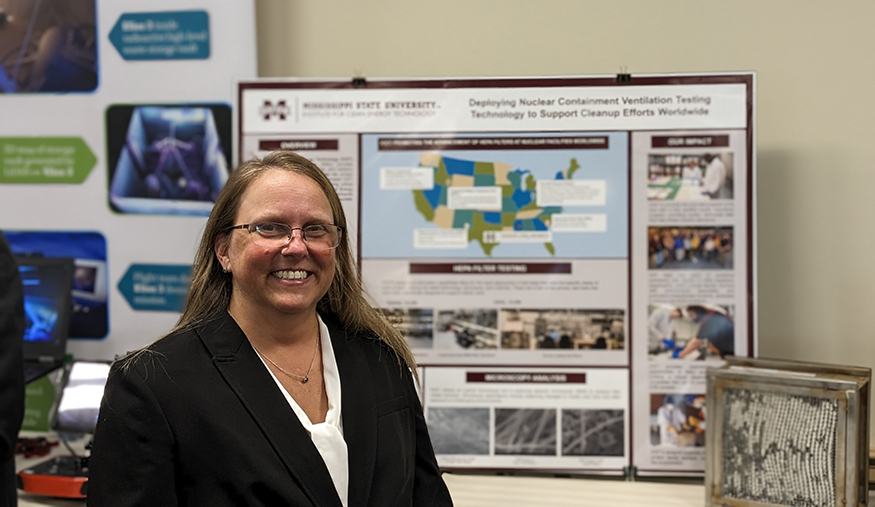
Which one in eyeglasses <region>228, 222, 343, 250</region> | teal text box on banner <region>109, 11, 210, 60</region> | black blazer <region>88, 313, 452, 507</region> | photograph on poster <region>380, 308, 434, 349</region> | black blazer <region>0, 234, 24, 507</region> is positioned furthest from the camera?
teal text box on banner <region>109, 11, 210, 60</region>

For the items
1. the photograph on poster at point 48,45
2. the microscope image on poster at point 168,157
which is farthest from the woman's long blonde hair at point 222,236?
the photograph on poster at point 48,45

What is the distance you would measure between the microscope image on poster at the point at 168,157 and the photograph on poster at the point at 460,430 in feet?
3.84

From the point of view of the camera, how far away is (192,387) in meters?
1.28

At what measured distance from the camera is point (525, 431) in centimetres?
246

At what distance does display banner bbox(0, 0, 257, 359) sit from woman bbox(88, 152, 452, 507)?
1.47m

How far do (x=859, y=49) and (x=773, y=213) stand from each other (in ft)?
2.00

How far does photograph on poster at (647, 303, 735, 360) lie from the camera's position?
94.0 inches

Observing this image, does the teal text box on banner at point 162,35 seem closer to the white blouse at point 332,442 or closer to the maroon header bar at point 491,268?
the maroon header bar at point 491,268

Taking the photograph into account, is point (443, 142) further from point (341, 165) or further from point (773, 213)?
point (773, 213)

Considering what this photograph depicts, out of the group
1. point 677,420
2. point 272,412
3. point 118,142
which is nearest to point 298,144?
point 118,142

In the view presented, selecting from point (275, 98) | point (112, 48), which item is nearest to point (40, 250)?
point (112, 48)

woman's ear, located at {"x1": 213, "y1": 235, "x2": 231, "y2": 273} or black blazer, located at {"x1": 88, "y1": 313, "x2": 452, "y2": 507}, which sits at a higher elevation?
woman's ear, located at {"x1": 213, "y1": 235, "x2": 231, "y2": 273}

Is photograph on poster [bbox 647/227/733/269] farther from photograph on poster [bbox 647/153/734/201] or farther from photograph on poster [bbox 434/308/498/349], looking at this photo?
photograph on poster [bbox 434/308/498/349]

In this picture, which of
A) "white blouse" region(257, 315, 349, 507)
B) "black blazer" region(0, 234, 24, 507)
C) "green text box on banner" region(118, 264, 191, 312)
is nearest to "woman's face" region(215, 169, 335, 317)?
"white blouse" region(257, 315, 349, 507)
